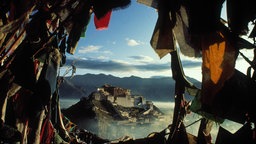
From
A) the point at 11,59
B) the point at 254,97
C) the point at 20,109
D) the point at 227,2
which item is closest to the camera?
the point at 227,2

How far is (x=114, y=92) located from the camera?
93.9ft

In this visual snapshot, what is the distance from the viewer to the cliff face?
2055 centimetres

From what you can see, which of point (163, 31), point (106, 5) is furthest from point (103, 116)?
point (163, 31)

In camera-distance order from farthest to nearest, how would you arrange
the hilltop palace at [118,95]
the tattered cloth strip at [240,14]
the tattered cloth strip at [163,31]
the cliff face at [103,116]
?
the hilltop palace at [118,95] < the cliff face at [103,116] < the tattered cloth strip at [163,31] < the tattered cloth strip at [240,14]

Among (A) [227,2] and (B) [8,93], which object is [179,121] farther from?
(B) [8,93]

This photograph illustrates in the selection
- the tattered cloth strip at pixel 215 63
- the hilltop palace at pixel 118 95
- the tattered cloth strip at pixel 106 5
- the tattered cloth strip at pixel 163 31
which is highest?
the tattered cloth strip at pixel 106 5

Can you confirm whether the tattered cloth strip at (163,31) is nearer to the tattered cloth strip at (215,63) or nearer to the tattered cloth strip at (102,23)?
the tattered cloth strip at (215,63)

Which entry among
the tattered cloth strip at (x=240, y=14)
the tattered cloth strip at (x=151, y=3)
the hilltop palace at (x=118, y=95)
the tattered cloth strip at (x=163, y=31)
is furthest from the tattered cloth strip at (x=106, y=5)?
the hilltop palace at (x=118, y=95)

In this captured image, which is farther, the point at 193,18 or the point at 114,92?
the point at 114,92

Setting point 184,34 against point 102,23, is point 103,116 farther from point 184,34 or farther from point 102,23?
point 184,34

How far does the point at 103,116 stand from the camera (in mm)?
21516

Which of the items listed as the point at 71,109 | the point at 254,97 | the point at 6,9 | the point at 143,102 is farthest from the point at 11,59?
the point at 143,102

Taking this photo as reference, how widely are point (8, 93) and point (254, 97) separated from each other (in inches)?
117

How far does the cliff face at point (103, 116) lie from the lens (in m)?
20.5
